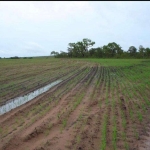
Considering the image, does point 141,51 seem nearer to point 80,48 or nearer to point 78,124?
point 80,48

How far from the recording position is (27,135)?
555cm

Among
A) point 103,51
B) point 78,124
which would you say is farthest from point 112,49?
point 78,124

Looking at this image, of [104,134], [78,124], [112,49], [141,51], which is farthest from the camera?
[112,49]

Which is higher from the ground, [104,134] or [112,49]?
[112,49]

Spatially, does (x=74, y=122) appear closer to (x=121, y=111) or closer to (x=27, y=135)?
(x=27, y=135)

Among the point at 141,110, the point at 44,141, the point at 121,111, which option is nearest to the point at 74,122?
the point at 44,141

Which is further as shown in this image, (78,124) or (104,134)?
(78,124)

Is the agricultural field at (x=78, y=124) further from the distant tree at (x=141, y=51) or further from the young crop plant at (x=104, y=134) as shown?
the distant tree at (x=141, y=51)

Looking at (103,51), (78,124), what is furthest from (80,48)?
(78,124)

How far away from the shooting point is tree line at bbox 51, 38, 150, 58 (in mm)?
72562

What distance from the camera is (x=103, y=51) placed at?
80.3 meters

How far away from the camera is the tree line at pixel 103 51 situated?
7256cm

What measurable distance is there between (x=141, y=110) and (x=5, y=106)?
17.9 ft

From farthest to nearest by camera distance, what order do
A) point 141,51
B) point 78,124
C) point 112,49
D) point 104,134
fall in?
point 112,49 → point 141,51 → point 78,124 → point 104,134
